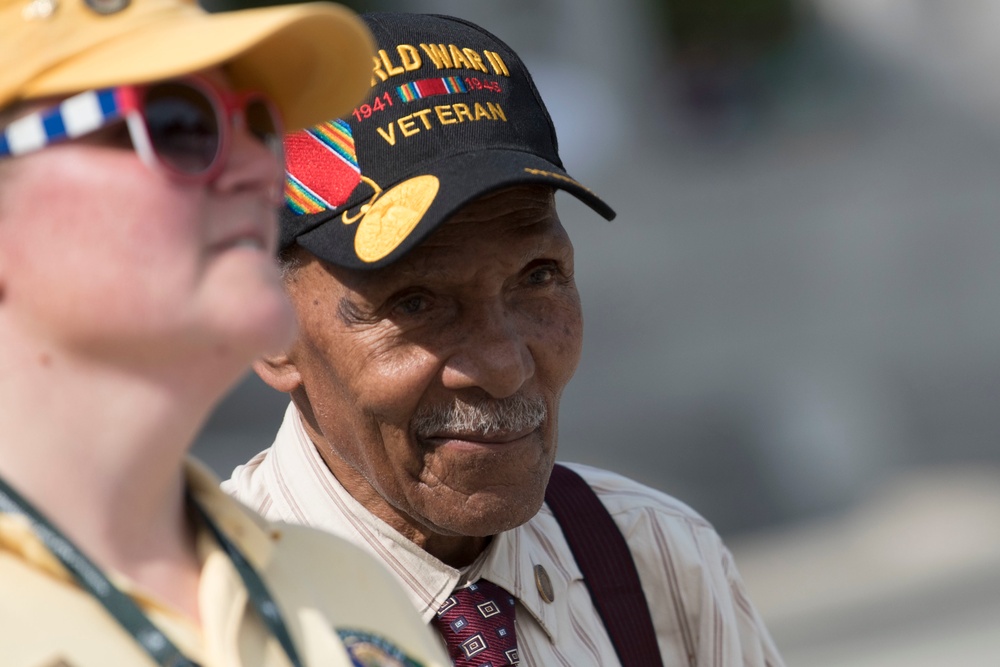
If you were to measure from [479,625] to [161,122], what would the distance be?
1.28 m

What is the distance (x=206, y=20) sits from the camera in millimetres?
1295

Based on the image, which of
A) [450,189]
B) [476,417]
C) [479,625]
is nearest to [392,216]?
[450,189]

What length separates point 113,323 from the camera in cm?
123

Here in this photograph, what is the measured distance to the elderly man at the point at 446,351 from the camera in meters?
2.31

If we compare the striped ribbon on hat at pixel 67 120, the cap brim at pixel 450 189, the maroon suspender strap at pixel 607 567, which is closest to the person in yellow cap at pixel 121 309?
the striped ribbon on hat at pixel 67 120

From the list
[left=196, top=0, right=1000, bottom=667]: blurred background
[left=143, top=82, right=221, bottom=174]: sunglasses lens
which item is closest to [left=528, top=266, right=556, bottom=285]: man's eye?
[left=143, top=82, right=221, bottom=174]: sunglasses lens

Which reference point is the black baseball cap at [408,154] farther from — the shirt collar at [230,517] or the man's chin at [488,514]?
the shirt collar at [230,517]

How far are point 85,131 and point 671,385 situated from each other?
32.4 feet

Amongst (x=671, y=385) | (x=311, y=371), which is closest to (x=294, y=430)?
(x=311, y=371)

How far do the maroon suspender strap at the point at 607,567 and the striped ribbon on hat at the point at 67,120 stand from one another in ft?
5.11

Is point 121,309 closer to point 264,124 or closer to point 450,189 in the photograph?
point 264,124

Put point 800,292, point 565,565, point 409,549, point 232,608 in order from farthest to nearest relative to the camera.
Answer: point 800,292 < point 565,565 < point 409,549 < point 232,608

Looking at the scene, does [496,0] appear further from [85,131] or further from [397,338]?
[85,131]

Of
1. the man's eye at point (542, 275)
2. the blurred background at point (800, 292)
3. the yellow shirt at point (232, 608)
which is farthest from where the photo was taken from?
the blurred background at point (800, 292)
